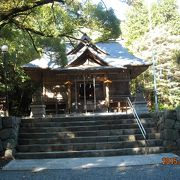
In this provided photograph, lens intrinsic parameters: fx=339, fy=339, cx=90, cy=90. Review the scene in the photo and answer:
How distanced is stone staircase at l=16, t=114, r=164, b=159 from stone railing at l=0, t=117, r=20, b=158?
28 cm

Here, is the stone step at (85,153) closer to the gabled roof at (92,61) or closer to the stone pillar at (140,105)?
the stone pillar at (140,105)

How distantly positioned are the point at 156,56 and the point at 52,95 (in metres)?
16.1

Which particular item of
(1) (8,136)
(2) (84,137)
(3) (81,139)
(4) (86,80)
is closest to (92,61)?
(4) (86,80)

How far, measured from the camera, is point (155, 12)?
4706 centimetres

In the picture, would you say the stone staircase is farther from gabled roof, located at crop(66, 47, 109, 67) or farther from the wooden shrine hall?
gabled roof, located at crop(66, 47, 109, 67)

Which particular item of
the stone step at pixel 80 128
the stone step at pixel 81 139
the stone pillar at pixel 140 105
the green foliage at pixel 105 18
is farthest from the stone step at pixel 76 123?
the green foliage at pixel 105 18

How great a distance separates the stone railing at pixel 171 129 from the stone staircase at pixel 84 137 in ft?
0.87

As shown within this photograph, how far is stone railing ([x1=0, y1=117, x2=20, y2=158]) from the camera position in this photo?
1046 centimetres

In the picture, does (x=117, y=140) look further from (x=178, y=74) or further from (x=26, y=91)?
(x=178, y=74)

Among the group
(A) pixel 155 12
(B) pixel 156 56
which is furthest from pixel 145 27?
(B) pixel 156 56

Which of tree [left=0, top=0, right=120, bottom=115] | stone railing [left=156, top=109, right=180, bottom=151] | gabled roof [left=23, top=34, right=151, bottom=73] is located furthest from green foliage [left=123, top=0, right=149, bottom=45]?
stone railing [left=156, top=109, right=180, bottom=151]

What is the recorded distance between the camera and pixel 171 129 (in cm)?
1112

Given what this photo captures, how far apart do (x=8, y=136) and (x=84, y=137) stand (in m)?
2.50
